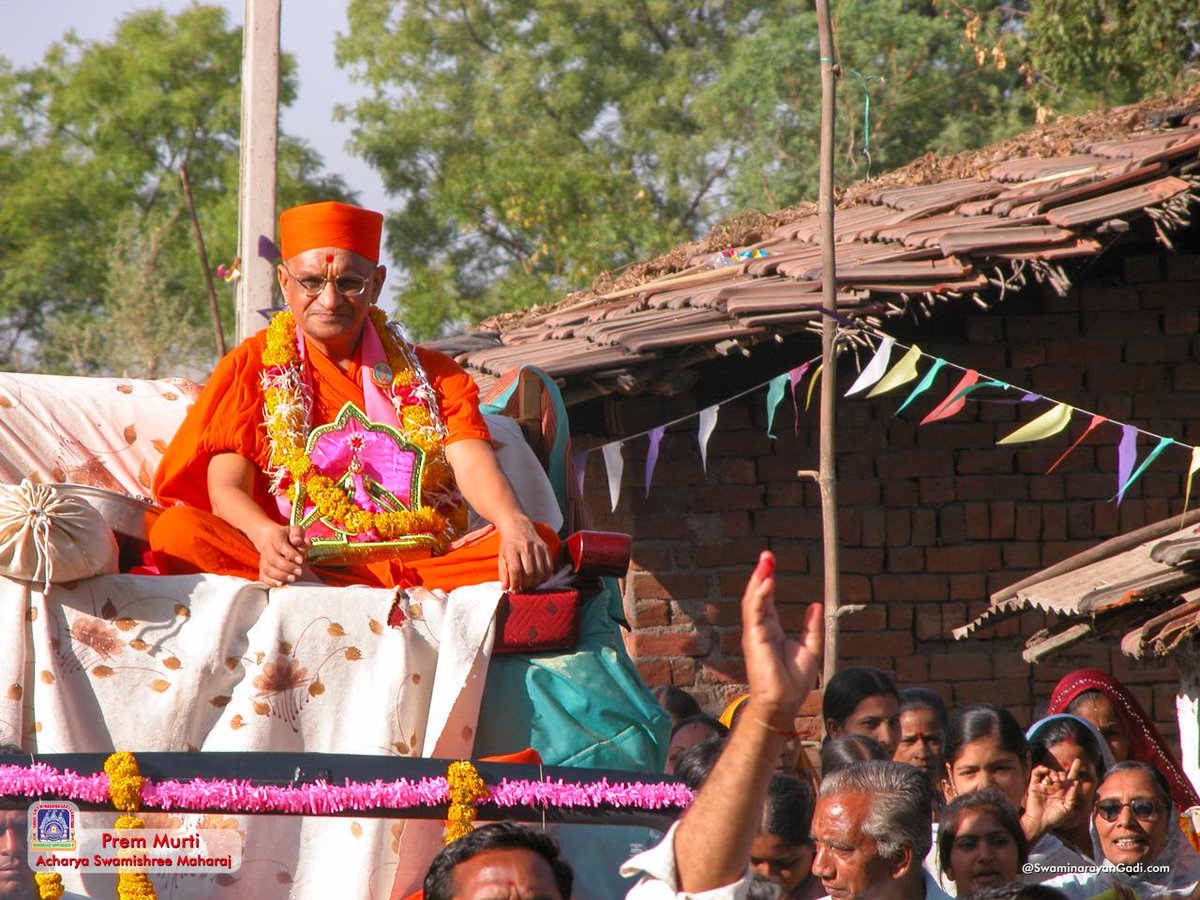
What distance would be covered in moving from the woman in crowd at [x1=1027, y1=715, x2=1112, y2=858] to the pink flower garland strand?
2229 mm

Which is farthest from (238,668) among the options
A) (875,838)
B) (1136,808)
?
(1136,808)

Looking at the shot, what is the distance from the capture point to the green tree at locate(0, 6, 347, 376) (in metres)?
24.7

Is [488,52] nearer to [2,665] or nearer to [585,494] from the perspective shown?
[585,494]

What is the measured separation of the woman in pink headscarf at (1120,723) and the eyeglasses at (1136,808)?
878 millimetres

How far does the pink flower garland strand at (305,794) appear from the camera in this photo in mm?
3002

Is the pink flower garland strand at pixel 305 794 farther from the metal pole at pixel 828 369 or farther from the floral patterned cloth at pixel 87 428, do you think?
the metal pole at pixel 828 369

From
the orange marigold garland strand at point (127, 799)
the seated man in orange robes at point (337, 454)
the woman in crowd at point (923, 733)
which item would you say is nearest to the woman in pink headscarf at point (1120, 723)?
the woman in crowd at point (923, 733)

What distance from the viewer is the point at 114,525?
3.84 meters

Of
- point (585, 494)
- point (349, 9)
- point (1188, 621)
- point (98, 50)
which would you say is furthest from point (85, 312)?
point (1188, 621)

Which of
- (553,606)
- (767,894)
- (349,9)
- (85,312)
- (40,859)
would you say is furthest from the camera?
(349,9)

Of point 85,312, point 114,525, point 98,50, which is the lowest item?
point 114,525

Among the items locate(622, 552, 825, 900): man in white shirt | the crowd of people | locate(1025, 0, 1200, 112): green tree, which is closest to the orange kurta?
the crowd of people

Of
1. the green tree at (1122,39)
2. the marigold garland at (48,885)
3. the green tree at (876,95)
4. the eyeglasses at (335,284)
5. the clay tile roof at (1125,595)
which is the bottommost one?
the marigold garland at (48,885)

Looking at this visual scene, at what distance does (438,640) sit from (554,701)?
0.94ft
